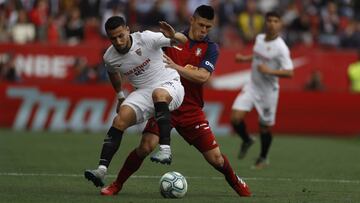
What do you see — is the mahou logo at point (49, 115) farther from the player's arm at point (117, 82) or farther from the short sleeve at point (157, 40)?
the short sleeve at point (157, 40)

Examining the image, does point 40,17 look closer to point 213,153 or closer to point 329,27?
point 329,27

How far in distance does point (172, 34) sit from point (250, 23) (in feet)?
59.1

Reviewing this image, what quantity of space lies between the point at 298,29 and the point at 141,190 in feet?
58.7

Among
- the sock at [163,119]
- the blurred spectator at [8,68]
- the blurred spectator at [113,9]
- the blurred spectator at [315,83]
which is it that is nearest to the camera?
the sock at [163,119]

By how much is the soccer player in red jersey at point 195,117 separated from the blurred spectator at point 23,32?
52.5ft

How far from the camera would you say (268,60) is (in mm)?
17125

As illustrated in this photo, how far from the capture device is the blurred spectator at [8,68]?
85.4 feet

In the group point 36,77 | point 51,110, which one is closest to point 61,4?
point 36,77

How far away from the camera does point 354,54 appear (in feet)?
93.5

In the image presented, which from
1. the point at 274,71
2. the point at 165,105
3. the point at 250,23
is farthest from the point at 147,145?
the point at 250,23

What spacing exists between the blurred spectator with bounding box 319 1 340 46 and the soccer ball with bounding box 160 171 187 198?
18650mm

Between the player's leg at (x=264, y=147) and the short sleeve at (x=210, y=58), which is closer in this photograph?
the short sleeve at (x=210, y=58)

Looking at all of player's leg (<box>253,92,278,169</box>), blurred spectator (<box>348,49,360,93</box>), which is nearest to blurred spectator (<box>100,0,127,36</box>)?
blurred spectator (<box>348,49,360,93</box>)

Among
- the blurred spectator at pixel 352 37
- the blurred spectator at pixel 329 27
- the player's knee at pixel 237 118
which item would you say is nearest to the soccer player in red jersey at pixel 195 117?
the player's knee at pixel 237 118
